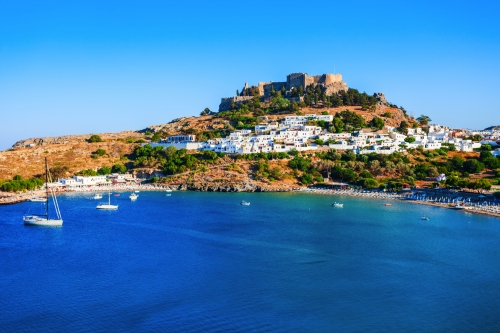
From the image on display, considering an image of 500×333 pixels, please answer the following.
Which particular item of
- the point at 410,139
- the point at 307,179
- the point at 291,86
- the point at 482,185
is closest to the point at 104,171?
the point at 307,179

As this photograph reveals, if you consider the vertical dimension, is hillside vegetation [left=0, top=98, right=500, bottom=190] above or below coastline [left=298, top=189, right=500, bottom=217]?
above

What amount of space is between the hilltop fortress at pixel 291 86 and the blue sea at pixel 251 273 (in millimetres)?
54748

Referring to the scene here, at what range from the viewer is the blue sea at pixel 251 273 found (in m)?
18.5

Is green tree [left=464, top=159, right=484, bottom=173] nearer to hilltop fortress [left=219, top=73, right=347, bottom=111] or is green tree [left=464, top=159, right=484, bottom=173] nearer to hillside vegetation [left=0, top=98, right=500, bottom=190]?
hillside vegetation [left=0, top=98, right=500, bottom=190]

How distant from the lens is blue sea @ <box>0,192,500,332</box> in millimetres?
18484

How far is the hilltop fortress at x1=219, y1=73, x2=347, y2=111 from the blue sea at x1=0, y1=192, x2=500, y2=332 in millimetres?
54748

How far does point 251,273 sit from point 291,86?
244 feet

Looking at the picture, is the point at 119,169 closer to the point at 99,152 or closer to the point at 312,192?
the point at 99,152

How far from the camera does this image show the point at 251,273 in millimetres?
23922

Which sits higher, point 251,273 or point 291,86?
point 291,86

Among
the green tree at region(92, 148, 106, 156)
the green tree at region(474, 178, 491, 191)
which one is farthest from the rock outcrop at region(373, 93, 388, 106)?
the green tree at region(92, 148, 106, 156)

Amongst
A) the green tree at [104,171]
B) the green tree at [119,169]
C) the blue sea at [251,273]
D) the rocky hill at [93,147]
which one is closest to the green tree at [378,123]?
the rocky hill at [93,147]

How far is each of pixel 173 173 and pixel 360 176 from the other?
2457cm

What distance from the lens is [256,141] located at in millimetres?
71000
